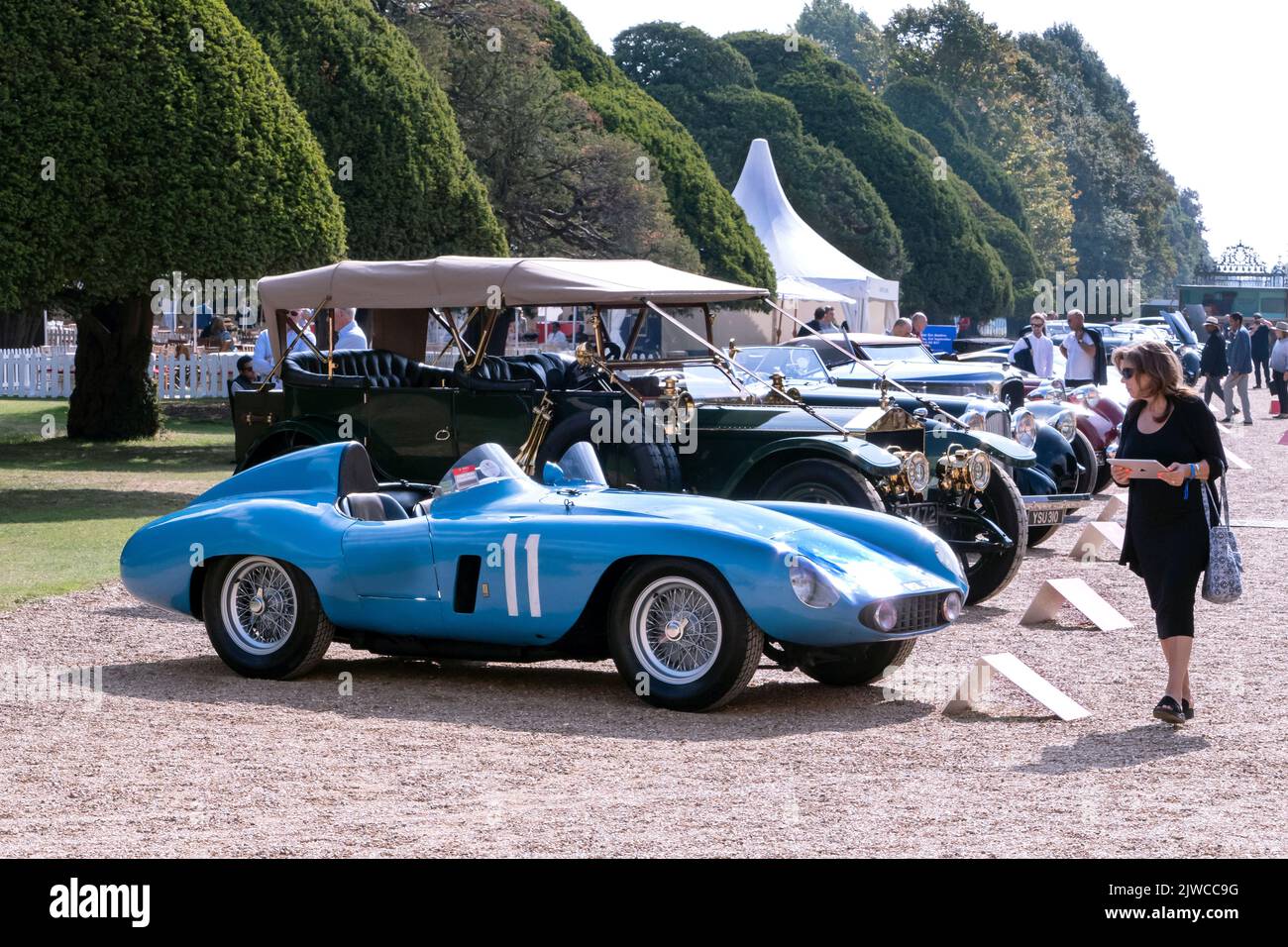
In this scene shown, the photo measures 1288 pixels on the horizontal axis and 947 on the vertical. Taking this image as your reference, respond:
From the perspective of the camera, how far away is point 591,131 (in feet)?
132

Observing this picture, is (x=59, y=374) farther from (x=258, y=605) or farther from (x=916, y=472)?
(x=258, y=605)

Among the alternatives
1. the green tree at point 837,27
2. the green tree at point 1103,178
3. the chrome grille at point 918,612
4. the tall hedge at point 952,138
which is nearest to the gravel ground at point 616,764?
the chrome grille at point 918,612

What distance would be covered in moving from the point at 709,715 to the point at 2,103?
44.4 ft

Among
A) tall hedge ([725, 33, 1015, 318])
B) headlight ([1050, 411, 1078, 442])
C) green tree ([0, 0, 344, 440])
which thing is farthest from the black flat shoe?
tall hedge ([725, 33, 1015, 318])

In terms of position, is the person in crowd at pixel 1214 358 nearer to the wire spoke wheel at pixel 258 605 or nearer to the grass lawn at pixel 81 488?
the grass lawn at pixel 81 488

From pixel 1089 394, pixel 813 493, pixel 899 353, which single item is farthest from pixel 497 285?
pixel 1089 394

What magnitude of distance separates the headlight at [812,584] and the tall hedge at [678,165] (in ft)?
115

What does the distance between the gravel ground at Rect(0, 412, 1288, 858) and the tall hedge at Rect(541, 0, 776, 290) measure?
34133 millimetres

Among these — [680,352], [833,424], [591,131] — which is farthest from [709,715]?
[591,131]

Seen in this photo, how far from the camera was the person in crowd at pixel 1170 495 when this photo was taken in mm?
7402

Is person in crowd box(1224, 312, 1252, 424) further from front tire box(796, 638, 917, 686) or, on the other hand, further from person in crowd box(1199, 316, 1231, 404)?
front tire box(796, 638, 917, 686)

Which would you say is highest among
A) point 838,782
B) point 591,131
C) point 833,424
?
point 591,131

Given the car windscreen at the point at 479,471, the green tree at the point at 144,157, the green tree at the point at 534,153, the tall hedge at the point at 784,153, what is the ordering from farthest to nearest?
the tall hedge at the point at 784,153, the green tree at the point at 534,153, the green tree at the point at 144,157, the car windscreen at the point at 479,471

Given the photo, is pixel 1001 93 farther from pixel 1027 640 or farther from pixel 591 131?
pixel 1027 640
